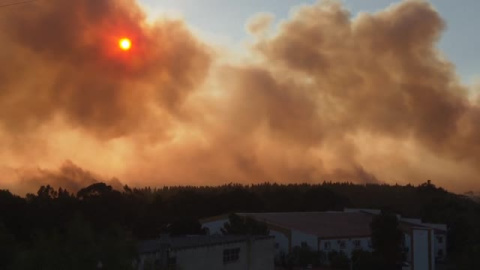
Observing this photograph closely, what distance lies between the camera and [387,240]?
2363 inches

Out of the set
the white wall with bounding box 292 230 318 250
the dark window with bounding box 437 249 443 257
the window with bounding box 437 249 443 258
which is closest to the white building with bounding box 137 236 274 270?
the white wall with bounding box 292 230 318 250

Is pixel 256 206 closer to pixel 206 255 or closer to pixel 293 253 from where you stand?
pixel 293 253

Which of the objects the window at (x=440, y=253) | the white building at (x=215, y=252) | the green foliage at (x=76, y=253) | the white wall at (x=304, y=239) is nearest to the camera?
the green foliage at (x=76, y=253)

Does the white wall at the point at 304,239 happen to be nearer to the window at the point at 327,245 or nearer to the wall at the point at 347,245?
the wall at the point at 347,245

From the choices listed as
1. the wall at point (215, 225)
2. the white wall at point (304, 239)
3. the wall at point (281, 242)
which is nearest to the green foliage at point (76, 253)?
the white wall at point (304, 239)

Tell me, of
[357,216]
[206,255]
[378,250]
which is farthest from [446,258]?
[206,255]

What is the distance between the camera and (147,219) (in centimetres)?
6469

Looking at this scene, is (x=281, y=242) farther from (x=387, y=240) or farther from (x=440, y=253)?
(x=440, y=253)

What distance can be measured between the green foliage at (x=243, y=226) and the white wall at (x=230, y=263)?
12964 millimetres

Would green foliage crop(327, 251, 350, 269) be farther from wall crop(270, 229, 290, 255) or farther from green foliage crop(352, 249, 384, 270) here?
wall crop(270, 229, 290, 255)

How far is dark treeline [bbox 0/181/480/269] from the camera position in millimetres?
24075

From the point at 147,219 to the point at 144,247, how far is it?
30.5 metres

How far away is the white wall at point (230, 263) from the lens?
3784cm

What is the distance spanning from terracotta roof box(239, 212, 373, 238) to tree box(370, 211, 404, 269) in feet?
19.5
